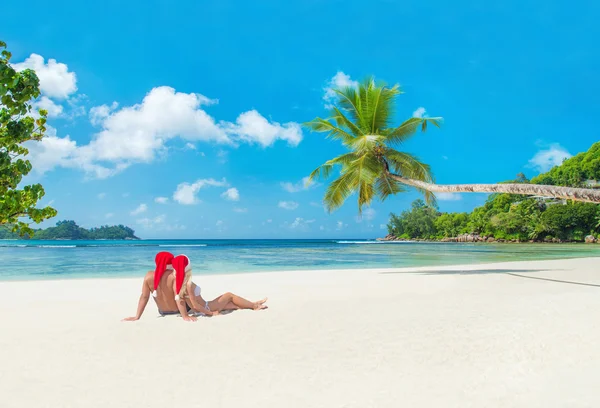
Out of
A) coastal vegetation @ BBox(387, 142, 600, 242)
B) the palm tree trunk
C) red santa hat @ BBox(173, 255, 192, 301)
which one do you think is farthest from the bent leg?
coastal vegetation @ BBox(387, 142, 600, 242)

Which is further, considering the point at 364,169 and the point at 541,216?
the point at 541,216

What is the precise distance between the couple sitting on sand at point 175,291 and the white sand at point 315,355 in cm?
24

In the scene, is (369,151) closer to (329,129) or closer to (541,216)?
(329,129)

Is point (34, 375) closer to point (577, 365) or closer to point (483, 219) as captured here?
point (577, 365)

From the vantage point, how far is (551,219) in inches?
2576

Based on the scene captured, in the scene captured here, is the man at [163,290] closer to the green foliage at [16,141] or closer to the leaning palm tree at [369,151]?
the green foliage at [16,141]

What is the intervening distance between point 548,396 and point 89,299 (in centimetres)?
751

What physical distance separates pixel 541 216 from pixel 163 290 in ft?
249

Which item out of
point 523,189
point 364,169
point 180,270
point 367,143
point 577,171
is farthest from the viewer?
point 577,171

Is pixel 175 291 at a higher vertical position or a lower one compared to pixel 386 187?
lower

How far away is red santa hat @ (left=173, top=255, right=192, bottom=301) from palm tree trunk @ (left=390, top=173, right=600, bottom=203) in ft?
21.7

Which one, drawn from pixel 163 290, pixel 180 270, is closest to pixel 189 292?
pixel 180 270

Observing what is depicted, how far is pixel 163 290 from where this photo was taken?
5.74 m

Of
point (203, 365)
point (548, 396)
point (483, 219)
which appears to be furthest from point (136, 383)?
point (483, 219)
